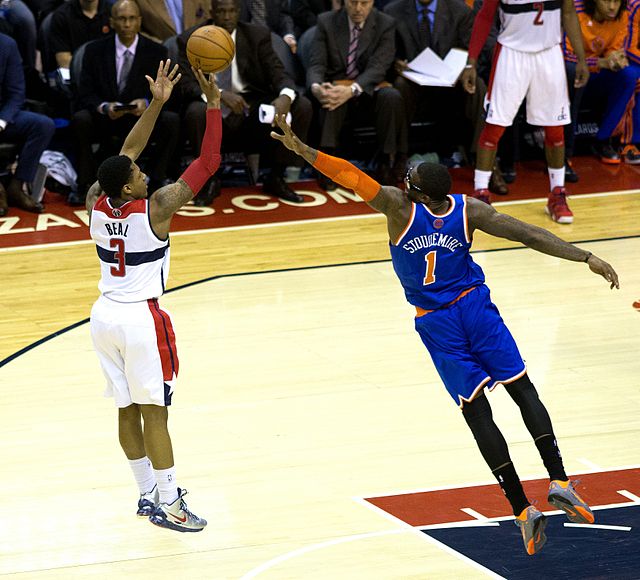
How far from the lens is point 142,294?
5035 millimetres

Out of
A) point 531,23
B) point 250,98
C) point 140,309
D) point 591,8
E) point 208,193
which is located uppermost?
point 531,23

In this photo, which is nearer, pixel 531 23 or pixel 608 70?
pixel 531 23

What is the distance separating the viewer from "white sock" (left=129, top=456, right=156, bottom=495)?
525 centimetres

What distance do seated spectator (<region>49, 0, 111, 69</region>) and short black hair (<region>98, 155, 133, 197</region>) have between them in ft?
19.9

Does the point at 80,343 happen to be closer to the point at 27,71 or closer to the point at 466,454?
the point at 466,454

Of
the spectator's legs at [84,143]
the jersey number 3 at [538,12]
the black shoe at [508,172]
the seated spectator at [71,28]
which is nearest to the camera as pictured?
the jersey number 3 at [538,12]

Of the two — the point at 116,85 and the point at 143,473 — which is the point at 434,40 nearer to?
the point at 116,85

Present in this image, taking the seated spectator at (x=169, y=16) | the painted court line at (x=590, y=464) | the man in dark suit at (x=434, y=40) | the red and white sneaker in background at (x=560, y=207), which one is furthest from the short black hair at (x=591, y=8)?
the painted court line at (x=590, y=464)

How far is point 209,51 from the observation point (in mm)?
6453

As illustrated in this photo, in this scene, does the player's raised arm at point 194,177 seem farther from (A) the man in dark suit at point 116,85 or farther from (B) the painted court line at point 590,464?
(A) the man in dark suit at point 116,85

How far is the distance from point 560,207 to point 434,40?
2.17 meters

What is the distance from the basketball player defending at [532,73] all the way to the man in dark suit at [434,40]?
3.56 feet

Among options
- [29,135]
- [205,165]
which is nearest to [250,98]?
[29,135]

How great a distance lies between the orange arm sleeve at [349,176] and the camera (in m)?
5.10
